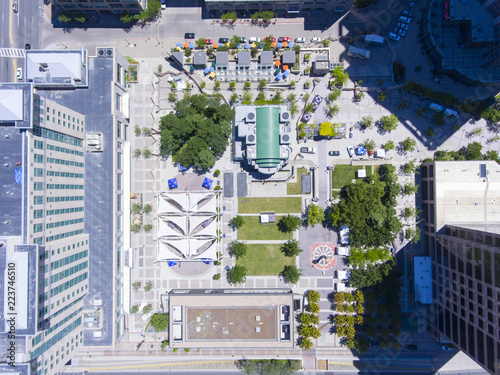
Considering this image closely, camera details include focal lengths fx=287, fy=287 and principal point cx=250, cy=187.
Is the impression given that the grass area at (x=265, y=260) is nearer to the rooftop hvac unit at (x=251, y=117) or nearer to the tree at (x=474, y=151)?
the rooftop hvac unit at (x=251, y=117)

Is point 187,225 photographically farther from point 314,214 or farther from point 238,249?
point 314,214

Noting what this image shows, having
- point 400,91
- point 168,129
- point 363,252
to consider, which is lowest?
point 363,252

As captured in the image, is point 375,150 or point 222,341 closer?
point 222,341

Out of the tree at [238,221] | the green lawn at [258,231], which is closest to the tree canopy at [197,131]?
the tree at [238,221]

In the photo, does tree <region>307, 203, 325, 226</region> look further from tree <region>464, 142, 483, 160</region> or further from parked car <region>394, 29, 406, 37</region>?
parked car <region>394, 29, 406, 37</region>

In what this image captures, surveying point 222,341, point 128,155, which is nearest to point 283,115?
point 128,155

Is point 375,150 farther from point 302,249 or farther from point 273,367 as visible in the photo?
point 273,367
